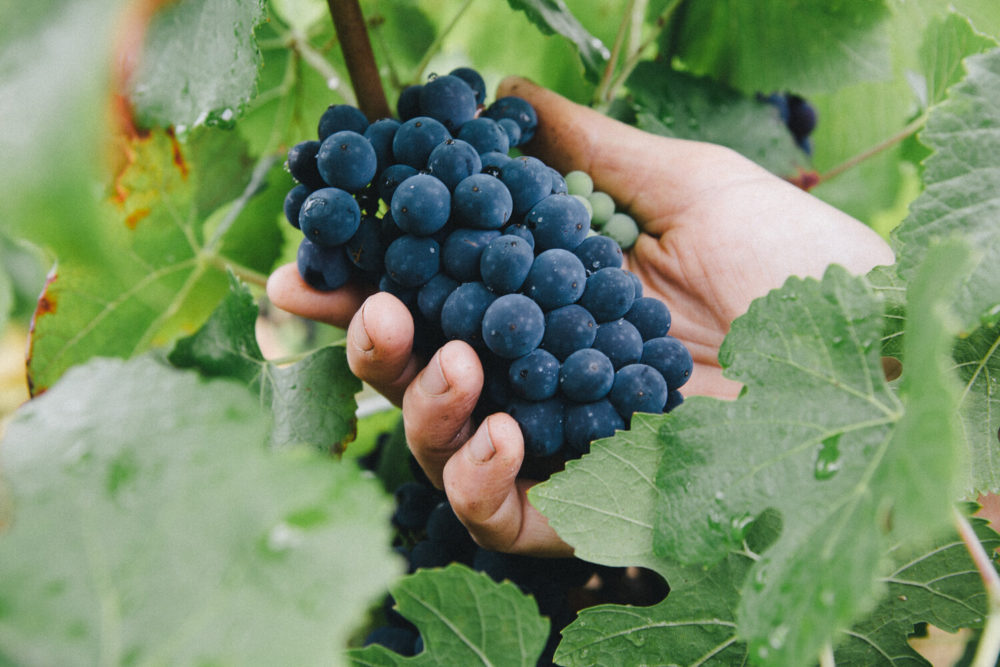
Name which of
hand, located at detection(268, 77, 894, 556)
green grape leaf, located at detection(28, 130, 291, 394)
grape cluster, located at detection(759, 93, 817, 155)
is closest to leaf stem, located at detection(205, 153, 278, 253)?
green grape leaf, located at detection(28, 130, 291, 394)

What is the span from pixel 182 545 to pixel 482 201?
0.44 m

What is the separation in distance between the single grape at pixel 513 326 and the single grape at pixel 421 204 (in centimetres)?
11

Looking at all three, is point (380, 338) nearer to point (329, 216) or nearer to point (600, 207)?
point (329, 216)

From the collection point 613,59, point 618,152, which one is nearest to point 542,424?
point 618,152

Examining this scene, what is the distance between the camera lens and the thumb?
951 mm

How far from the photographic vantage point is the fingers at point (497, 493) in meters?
0.66

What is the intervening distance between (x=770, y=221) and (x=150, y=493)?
0.81 meters

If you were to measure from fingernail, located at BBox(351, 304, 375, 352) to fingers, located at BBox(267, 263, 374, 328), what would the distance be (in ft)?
0.47

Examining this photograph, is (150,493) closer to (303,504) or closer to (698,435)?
(303,504)

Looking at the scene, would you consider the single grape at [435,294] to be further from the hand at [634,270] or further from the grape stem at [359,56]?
the grape stem at [359,56]

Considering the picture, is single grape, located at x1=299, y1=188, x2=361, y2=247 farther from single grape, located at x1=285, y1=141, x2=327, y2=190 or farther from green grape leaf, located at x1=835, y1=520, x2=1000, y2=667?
green grape leaf, located at x1=835, y1=520, x2=1000, y2=667

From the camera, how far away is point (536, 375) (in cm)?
66

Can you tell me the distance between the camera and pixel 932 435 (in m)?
0.40

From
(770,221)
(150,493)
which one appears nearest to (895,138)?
(770,221)
